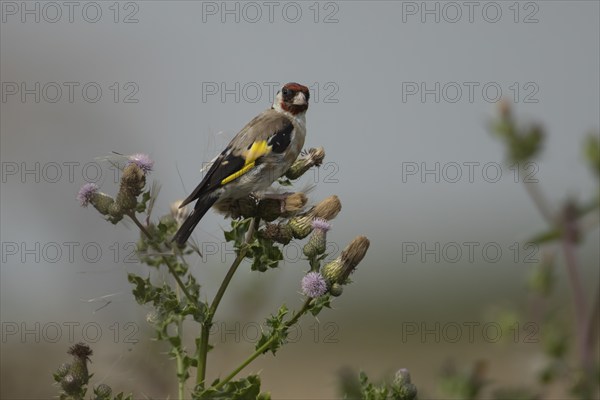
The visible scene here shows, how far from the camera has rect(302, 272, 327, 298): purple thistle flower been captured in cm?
325

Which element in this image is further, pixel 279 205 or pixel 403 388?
pixel 279 205

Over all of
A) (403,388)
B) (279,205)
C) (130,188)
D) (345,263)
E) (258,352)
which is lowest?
(403,388)

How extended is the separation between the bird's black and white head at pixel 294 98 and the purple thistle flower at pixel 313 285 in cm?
185

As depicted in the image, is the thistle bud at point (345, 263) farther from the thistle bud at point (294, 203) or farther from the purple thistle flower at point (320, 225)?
the thistle bud at point (294, 203)

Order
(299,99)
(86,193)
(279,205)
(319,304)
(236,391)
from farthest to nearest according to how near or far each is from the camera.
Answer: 1. (299,99)
2. (86,193)
3. (279,205)
4. (319,304)
5. (236,391)

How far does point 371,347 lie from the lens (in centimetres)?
1535

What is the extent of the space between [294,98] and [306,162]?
106 cm

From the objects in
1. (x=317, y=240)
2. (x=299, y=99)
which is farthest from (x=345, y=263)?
(x=299, y=99)

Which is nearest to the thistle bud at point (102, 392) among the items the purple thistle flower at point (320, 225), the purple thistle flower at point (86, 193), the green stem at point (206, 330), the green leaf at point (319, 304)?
the green stem at point (206, 330)

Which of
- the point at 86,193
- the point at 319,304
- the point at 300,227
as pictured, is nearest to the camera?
the point at 319,304

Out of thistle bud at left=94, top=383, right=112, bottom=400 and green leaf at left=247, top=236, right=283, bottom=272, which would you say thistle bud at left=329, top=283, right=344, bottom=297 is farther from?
thistle bud at left=94, top=383, right=112, bottom=400

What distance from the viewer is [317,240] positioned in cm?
352

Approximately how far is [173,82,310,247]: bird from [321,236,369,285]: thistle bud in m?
0.57

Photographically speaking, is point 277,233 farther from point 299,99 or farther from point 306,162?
point 299,99
